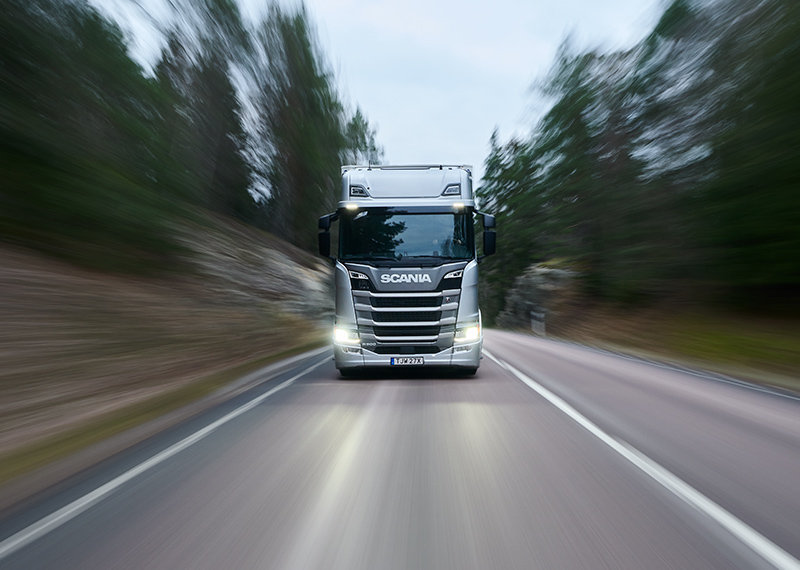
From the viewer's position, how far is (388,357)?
11383 millimetres

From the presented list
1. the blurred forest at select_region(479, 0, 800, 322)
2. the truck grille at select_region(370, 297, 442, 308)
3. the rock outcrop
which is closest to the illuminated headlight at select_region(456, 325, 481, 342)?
the truck grille at select_region(370, 297, 442, 308)

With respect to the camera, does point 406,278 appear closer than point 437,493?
No

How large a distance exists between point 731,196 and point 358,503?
19.7 meters

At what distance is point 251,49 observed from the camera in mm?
26297

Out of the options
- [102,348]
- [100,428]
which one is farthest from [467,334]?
[100,428]

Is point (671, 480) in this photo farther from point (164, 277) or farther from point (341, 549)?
point (164, 277)

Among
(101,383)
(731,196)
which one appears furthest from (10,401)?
(731,196)

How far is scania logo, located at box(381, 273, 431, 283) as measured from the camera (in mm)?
11305

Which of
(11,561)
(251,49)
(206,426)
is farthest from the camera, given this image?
(251,49)

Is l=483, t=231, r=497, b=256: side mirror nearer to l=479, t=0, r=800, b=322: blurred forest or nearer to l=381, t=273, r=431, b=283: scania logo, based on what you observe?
l=381, t=273, r=431, b=283: scania logo

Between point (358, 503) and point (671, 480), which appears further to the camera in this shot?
point (671, 480)

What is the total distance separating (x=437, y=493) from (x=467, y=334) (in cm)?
673

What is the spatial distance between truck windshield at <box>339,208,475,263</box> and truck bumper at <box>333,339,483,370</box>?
1584mm

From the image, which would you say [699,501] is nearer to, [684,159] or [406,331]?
[406,331]
